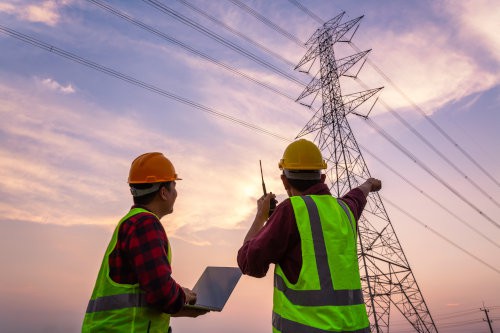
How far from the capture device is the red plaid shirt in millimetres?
2127

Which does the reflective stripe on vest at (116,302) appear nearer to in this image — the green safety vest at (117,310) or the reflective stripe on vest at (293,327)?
the green safety vest at (117,310)

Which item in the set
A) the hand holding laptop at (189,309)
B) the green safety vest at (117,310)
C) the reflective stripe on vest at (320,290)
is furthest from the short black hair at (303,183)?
the green safety vest at (117,310)

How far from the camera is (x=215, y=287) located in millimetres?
2691

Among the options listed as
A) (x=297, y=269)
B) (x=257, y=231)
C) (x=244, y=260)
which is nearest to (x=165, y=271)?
(x=244, y=260)

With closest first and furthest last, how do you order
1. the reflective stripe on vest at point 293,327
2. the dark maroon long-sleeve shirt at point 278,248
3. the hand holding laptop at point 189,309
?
the reflective stripe on vest at point 293,327 < the dark maroon long-sleeve shirt at point 278,248 < the hand holding laptop at point 189,309

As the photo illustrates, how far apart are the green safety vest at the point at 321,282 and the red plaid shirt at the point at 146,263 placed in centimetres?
62

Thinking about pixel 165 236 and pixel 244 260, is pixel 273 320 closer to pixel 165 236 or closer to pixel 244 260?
pixel 244 260

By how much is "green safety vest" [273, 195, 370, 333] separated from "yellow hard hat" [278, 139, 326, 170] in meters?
0.32

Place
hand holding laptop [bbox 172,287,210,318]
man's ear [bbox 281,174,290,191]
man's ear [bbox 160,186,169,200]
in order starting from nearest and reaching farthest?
hand holding laptop [bbox 172,287,210,318], man's ear [bbox 281,174,290,191], man's ear [bbox 160,186,169,200]

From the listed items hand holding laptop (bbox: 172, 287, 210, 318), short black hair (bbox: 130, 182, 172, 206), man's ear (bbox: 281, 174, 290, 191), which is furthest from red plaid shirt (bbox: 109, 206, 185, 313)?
man's ear (bbox: 281, 174, 290, 191)

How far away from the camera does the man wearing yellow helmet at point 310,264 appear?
197 centimetres

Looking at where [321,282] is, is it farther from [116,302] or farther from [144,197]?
[144,197]

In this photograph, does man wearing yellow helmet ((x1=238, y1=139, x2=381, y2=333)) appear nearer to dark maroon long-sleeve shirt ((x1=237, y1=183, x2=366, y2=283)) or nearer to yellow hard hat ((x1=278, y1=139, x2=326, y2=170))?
dark maroon long-sleeve shirt ((x1=237, y1=183, x2=366, y2=283))

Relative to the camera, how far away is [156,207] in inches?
103
